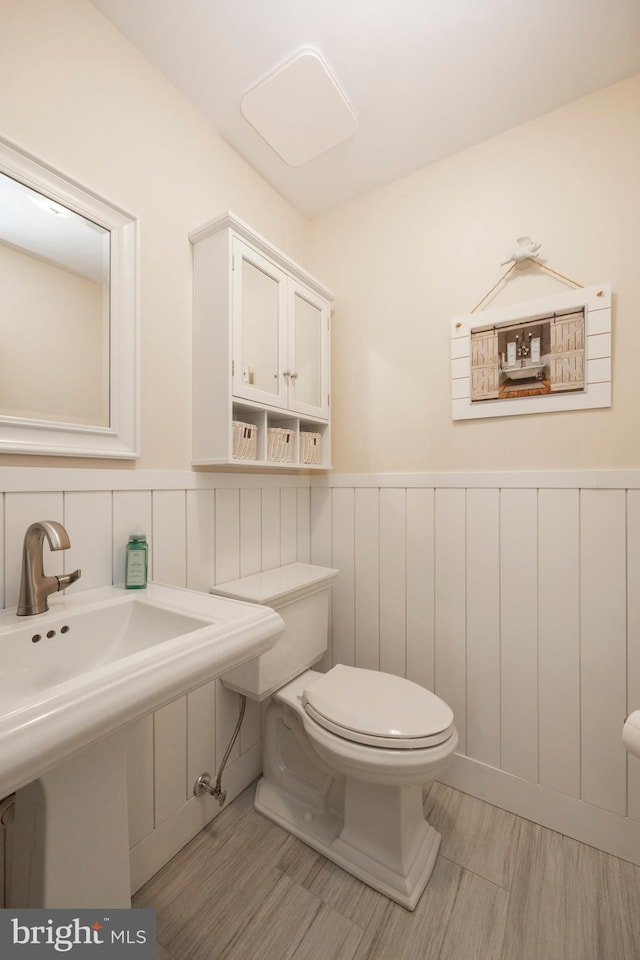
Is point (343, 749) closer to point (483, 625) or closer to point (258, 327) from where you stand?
point (483, 625)

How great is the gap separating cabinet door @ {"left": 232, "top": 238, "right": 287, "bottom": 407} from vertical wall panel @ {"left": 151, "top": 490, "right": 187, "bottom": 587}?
396 millimetres

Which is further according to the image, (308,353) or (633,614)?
(308,353)

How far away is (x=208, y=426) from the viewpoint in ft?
4.33

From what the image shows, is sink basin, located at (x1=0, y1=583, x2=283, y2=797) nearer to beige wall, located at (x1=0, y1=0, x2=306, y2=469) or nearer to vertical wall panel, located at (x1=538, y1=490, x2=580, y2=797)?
beige wall, located at (x1=0, y1=0, x2=306, y2=469)

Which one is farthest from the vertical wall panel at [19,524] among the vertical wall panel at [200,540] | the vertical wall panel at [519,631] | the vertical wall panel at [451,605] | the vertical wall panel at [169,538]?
the vertical wall panel at [519,631]

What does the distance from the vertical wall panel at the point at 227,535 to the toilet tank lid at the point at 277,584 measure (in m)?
0.04

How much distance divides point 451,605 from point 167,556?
1.06m

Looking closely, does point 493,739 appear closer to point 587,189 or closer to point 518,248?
point 518,248

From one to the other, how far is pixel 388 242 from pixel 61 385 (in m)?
1.43

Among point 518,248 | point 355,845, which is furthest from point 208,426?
point 355,845

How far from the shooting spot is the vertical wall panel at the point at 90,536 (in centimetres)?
103

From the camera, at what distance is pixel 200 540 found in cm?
137

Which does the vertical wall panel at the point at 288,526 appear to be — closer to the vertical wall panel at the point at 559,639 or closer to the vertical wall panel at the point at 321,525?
the vertical wall panel at the point at 321,525

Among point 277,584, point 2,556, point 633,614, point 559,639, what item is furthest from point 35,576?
point 633,614
